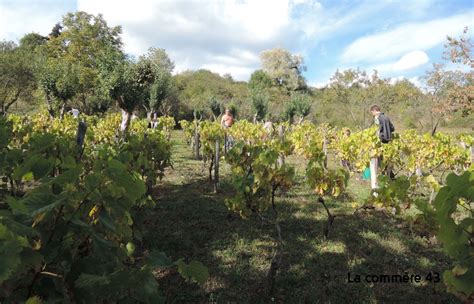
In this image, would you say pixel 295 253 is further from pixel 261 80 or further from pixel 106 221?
pixel 261 80

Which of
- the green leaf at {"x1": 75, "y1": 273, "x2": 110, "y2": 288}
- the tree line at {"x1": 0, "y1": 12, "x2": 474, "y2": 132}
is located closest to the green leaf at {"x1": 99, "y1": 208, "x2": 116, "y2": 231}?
the green leaf at {"x1": 75, "y1": 273, "x2": 110, "y2": 288}

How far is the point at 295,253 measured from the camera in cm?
448

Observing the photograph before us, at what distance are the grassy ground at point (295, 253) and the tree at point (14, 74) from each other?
2777cm

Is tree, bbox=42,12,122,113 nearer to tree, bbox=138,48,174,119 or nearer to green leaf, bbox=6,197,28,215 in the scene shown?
tree, bbox=138,48,174,119


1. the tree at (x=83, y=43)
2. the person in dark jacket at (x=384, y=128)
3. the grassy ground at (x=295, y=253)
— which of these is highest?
the tree at (x=83, y=43)

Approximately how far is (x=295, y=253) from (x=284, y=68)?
5695cm

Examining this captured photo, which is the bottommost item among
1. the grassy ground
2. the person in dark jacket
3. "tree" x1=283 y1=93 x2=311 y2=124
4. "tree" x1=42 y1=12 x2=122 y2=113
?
the grassy ground

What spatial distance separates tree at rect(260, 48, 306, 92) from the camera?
2295 inches

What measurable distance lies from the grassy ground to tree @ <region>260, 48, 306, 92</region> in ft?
175

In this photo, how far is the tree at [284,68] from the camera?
58.3m

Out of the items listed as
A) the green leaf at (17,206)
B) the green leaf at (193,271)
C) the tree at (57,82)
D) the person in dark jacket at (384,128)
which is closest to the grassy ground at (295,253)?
the green leaf at (193,271)

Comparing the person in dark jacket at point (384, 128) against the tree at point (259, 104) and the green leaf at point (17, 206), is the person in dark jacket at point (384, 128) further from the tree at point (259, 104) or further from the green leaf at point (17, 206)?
the tree at point (259, 104)

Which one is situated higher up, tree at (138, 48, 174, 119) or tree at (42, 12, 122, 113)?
tree at (42, 12, 122, 113)

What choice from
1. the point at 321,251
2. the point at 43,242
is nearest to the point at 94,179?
the point at 43,242
